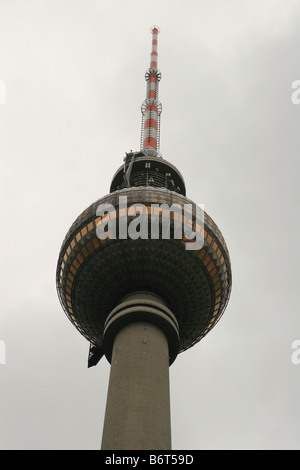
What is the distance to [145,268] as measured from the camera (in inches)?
1502

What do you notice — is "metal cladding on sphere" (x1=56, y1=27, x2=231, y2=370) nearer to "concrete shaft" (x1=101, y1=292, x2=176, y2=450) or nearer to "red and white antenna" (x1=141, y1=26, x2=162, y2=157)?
"concrete shaft" (x1=101, y1=292, x2=176, y2=450)

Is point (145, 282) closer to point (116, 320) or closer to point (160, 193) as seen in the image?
point (116, 320)

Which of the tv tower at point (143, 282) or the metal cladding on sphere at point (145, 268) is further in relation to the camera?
the metal cladding on sphere at point (145, 268)

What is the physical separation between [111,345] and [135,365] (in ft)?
15.5

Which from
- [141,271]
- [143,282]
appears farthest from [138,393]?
[141,271]

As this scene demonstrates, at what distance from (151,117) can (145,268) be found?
23.3 m

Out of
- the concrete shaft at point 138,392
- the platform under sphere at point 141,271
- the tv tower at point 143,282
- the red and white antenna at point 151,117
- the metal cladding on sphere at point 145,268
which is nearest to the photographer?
the concrete shaft at point 138,392

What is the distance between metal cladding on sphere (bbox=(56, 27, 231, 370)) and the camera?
3797cm

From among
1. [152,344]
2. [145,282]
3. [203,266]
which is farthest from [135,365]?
[203,266]

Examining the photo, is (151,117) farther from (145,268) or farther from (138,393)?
(138,393)

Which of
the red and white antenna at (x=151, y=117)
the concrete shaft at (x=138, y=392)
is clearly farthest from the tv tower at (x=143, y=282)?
the red and white antenna at (x=151, y=117)

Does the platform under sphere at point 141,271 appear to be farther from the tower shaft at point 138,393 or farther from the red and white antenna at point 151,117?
the red and white antenna at point 151,117

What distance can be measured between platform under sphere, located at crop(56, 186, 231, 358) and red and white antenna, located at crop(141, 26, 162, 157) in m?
13.6

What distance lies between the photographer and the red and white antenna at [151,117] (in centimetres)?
5350
